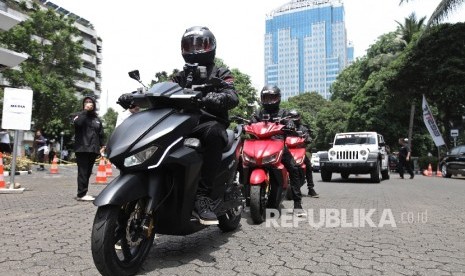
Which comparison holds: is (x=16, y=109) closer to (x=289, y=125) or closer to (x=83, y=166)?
(x=83, y=166)

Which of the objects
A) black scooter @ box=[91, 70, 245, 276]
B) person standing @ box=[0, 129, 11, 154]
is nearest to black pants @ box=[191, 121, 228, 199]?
black scooter @ box=[91, 70, 245, 276]

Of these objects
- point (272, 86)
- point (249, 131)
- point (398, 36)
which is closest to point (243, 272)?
point (249, 131)

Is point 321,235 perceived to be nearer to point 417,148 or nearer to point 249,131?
point 249,131

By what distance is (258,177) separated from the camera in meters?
5.50

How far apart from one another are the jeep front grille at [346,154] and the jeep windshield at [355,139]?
1.11 metres

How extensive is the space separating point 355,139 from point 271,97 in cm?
1058

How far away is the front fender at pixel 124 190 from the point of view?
9.39 ft

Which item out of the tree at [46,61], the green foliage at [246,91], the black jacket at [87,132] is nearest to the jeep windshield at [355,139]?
the black jacket at [87,132]

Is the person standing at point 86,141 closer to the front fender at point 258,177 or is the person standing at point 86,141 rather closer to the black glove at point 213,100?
the front fender at point 258,177

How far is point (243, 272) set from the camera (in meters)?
3.30

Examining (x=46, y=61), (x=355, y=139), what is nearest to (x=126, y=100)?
(x=355, y=139)

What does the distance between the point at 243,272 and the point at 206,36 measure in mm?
2167

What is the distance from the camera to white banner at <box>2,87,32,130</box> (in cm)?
934

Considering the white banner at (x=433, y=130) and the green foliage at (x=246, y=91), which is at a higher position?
the green foliage at (x=246, y=91)
